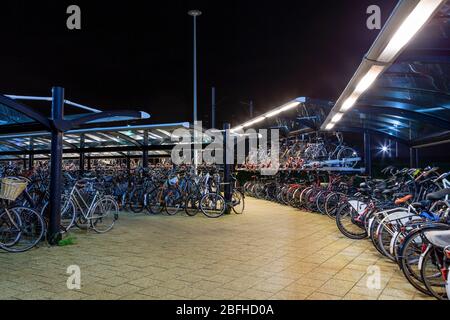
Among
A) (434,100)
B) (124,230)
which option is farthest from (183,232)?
(434,100)

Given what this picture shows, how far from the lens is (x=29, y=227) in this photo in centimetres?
618

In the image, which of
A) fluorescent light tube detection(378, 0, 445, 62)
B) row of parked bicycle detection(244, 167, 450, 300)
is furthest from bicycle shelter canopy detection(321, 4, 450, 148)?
row of parked bicycle detection(244, 167, 450, 300)

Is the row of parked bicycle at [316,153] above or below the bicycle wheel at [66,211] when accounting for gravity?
above

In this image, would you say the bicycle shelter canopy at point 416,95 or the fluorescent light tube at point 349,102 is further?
the fluorescent light tube at point 349,102

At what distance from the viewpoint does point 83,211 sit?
24.2 feet

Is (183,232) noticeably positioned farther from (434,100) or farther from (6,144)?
(6,144)

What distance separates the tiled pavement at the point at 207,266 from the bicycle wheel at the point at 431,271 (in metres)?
0.16

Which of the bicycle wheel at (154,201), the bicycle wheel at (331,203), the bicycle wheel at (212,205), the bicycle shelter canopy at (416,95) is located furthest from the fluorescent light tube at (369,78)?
the bicycle wheel at (154,201)

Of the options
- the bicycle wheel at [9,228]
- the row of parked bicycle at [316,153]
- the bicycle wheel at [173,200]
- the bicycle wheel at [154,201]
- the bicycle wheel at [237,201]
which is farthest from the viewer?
the row of parked bicycle at [316,153]

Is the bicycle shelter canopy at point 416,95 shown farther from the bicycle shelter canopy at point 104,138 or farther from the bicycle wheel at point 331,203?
the bicycle shelter canopy at point 104,138

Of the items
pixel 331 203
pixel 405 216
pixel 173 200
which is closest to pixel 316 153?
pixel 331 203

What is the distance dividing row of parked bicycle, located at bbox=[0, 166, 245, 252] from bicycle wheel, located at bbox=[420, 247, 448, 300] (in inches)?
209

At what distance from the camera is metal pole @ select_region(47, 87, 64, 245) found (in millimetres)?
6246

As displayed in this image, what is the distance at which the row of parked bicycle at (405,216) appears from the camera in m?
3.70
